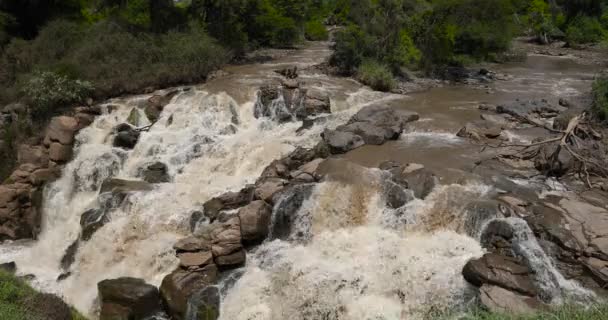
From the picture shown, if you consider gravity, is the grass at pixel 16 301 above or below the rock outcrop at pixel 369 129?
below

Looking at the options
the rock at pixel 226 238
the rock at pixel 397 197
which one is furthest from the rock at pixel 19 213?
the rock at pixel 397 197

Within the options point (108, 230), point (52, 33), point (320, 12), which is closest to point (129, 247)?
point (108, 230)

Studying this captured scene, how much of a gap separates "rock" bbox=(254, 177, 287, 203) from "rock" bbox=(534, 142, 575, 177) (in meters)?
5.92

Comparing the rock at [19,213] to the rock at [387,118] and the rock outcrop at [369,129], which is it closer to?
the rock outcrop at [369,129]

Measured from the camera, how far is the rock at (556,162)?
10.5 meters

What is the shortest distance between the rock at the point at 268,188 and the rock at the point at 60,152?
6.50 metres

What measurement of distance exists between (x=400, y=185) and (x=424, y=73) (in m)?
12.6

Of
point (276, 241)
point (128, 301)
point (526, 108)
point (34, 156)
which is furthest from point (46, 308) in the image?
point (526, 108)

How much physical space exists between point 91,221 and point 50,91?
630 cm

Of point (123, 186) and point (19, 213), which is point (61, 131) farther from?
point (123, 186)

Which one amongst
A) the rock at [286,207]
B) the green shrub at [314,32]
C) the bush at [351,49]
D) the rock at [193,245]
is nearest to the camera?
the rock at [193,245]

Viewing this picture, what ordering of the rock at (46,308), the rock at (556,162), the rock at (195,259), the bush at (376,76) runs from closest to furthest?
the rock at (46,308) < the rock at (195,259) < the rock at (556,162) < the bush at (376,76)

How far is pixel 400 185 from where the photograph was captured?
10.3m

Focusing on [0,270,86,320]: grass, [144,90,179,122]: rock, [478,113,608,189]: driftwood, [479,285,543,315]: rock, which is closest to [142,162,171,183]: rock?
[144,90,179,122]: rock
